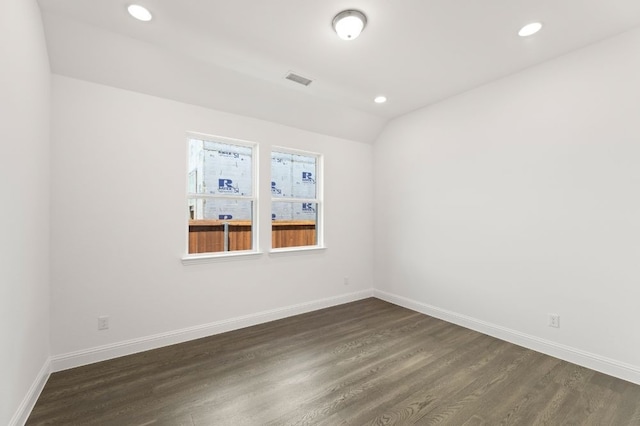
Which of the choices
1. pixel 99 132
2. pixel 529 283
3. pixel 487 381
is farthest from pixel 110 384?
pixel 529 283

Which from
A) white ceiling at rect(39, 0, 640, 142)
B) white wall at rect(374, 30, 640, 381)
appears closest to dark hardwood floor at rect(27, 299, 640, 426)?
white wall at rect(374, 30, 640, 381)

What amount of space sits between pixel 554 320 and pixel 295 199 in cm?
319

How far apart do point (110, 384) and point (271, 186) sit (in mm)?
2529

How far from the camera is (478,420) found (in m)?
1.86

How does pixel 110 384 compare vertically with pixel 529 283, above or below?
below

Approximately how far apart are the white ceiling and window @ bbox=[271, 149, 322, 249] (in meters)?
0.85

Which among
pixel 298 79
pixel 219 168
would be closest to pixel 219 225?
pixel 219 168

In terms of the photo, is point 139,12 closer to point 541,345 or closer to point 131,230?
point 131,230

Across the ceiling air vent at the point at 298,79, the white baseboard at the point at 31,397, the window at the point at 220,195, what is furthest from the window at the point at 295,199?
the white baseboard at the point at 31,397

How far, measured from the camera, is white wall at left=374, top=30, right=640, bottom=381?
2357 millimetres

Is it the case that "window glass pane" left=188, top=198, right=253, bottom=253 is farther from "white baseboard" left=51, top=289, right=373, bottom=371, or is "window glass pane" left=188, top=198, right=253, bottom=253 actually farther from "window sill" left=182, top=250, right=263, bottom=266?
"white baseboard" left=51, top=289, right=373, bottom=371

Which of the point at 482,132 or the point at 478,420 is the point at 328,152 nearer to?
the point at 482,132

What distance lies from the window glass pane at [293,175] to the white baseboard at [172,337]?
5.18 ft

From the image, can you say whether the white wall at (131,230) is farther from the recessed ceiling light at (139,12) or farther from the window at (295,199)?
the recessed ceiling light at (139,12)
